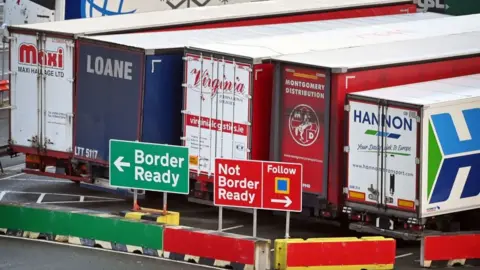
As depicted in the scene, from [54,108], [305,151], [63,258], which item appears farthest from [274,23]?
[63,258]

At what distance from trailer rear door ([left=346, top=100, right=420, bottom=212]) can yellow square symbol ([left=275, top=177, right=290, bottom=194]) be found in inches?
85.5

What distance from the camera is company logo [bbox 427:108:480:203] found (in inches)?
937

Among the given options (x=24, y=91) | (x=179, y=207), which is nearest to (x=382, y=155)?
(x=179, y=207)

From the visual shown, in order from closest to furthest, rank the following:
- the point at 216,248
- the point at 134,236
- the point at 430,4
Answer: the point at 216,248 < the point at 134,236 < the point at 430,4

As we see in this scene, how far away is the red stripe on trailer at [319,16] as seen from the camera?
3219 centimetres

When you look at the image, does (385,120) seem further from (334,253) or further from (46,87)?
(46,87)

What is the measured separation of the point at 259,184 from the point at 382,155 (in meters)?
2.43

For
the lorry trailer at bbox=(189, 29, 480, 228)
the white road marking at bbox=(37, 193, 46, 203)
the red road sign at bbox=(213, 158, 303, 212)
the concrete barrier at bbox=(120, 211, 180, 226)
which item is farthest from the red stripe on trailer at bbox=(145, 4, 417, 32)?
the red road sign at bbox=(213, 158, 303, 212)

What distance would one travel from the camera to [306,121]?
25188 millimetres

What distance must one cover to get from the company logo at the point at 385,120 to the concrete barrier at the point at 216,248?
9.60 ft

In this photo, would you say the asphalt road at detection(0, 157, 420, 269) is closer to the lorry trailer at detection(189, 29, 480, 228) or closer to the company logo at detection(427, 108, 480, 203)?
the lorry trailer at detection(189, 29, 480, 228)

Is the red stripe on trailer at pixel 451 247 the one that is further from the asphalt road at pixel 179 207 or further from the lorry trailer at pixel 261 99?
the lorry trailer at pixel 261 99

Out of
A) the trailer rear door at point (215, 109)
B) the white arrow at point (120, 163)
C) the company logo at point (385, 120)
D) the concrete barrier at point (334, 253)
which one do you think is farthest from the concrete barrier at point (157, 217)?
the company logo at point (385, 120)

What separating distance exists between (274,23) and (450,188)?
1026cm
